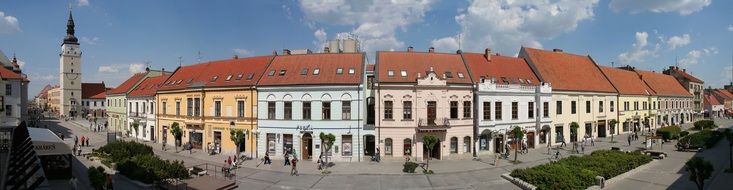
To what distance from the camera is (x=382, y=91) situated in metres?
34.0

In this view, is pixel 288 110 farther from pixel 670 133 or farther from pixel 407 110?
pixel 670 133

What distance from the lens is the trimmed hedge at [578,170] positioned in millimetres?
21891

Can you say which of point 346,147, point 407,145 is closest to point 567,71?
point 407,145

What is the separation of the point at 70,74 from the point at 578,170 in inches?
5044

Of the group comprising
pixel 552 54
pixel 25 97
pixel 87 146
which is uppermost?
pixel 552 54

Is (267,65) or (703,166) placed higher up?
(267,65)

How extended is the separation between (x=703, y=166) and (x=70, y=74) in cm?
13376

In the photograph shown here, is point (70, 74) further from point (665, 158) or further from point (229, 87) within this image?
point (665, 158)

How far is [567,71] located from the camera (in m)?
48.7

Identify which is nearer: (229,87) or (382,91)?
(382,91)

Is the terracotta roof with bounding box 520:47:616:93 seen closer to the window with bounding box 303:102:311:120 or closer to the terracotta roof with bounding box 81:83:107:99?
the window with bounding box 303:102:311:120

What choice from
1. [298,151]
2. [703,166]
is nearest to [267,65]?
[298,151]

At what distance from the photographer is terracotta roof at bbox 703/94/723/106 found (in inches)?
3994

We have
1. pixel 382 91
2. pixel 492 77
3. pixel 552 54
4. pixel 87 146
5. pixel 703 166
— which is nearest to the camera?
pixel 703 166
